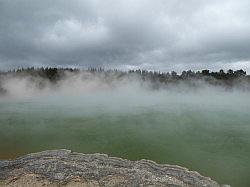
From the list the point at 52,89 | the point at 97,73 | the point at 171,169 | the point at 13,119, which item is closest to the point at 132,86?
the point at 97,73

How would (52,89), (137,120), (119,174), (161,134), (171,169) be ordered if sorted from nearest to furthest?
(119,174), (171,169), (161,134), (137,120), (52,89)

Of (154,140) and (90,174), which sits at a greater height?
(90,174)

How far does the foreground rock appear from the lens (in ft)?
59.1

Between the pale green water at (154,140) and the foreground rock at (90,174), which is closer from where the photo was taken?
the foreground rock at (90,174)

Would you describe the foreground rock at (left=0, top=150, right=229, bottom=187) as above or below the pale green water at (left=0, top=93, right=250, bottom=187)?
above

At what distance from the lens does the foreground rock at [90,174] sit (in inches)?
709

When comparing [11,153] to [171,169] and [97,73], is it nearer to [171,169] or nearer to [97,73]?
[171,169]

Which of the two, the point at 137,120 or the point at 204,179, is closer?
the point at 204,179

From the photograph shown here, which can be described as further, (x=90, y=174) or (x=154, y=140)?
(x=154, y=140)

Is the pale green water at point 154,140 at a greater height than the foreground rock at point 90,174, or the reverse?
the foreground rock at point 90,174

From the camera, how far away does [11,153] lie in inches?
1161

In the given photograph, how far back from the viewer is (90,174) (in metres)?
18.9

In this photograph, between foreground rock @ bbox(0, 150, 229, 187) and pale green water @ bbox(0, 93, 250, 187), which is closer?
foreground rock @ bbox(0, 150, 229, 187)

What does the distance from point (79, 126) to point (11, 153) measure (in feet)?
47.9
